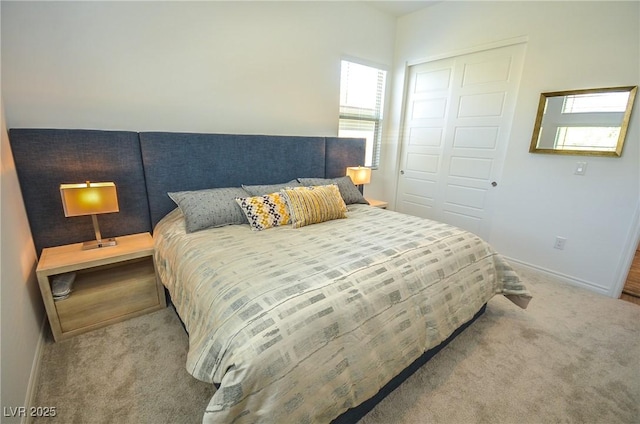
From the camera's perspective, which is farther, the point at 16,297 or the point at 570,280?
the point at 570,280

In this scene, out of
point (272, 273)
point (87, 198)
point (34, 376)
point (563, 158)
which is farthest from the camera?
point (563, 158)

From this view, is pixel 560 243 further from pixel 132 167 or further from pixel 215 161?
pixel 132 167

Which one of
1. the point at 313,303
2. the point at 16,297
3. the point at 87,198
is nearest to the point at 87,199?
the point at 87,198

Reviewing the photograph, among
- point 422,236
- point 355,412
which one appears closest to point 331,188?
point 422,236

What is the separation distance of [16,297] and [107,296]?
0.48 meters

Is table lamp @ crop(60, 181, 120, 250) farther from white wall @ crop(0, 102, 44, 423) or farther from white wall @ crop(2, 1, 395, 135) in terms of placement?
white wall @ crop(2, 1, 395, 135)

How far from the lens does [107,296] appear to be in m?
1.85

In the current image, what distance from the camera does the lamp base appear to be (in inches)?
75.1

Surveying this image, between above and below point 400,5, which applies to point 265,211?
below

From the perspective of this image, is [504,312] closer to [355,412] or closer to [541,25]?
[355,412]

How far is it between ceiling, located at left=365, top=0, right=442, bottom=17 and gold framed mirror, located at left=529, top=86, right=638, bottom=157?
5.80ft

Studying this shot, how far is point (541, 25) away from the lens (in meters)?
2.53

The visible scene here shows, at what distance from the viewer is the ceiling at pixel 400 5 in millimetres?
3215

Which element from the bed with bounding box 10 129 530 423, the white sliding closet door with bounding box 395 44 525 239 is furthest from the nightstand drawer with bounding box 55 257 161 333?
the white sliding closet door with bounding box 395 44 525 239
